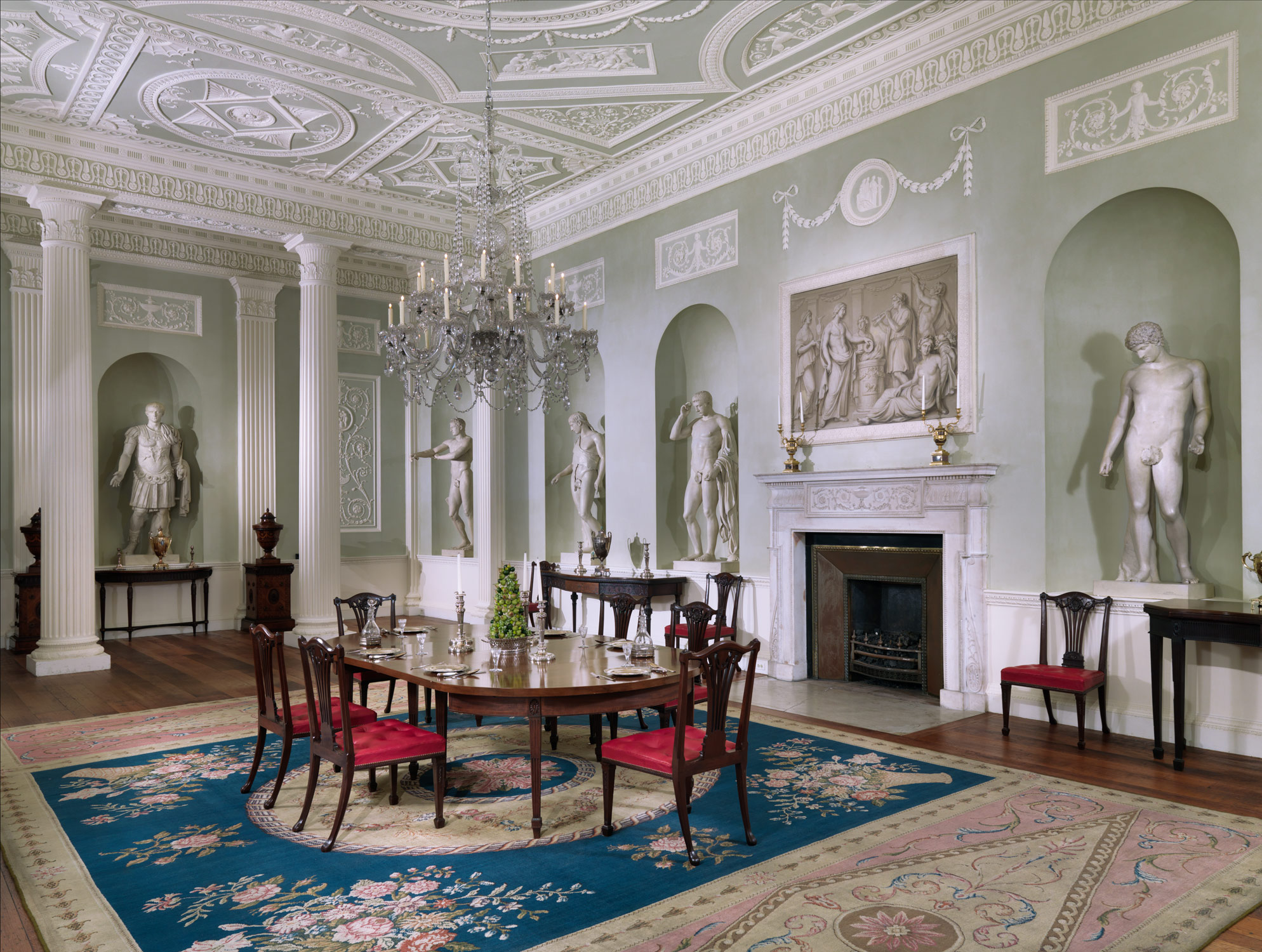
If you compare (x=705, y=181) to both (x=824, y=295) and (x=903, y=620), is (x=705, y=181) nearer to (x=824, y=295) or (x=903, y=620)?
(x=824, y=295)

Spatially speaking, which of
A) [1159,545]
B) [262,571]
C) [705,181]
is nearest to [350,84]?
[705,181]

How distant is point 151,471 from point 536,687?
8.75 meters

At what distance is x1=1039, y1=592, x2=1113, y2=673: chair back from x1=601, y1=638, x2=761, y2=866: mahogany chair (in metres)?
2.70

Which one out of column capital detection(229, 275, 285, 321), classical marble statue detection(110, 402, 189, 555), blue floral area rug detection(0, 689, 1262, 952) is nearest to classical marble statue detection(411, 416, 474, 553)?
column capital detection(229, 275, 285, 321)

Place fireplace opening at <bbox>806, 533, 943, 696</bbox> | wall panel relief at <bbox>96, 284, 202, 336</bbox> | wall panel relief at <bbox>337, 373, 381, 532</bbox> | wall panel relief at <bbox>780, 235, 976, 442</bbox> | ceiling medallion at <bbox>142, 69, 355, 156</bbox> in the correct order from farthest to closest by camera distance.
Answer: wall panel relief at <bbox>337, 373, 381, 532</bbox> → wall panel relief at <bbox>96, 284, 202, 336</bbox> → ceiling medallion at <bbox>142, 69, 355, 156</bbox> → fireplace opening at <bbox>806, 533, 943, 696</bbox> → wall panel relief at <bbox>780, 235, 976, 442</bbox>

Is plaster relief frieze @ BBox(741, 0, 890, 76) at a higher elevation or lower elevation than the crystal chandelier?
higher

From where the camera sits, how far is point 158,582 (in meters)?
10.6

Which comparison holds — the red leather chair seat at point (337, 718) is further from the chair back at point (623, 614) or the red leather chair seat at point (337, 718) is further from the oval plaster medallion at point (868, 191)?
the oval plaster medallion at point (868, 191)

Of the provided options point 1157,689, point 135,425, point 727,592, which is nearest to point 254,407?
point 135,425

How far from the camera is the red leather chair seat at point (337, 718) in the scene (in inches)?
172

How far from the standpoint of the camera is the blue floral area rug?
299 cm

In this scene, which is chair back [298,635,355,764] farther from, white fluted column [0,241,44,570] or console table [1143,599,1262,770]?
white fluted column [0,241,44,570]

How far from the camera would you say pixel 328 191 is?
31.8 feet

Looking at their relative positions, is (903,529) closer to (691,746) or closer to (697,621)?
(697,621)
